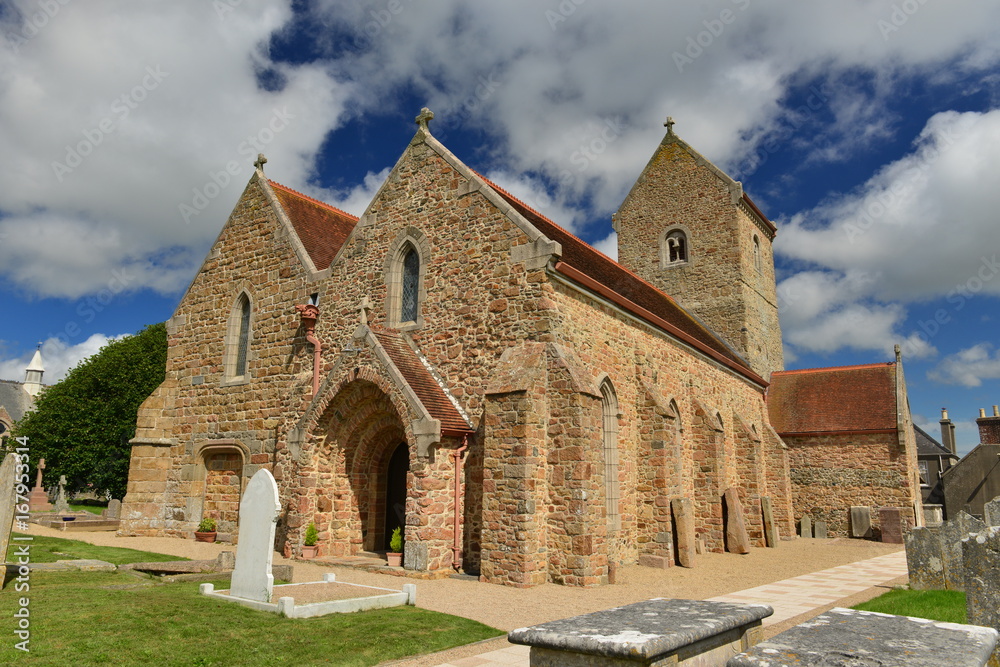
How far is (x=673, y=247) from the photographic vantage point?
96.6ft

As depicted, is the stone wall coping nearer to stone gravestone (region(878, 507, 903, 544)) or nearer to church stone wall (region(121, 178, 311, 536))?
church stone wall (region(121, 178, 311, 536))

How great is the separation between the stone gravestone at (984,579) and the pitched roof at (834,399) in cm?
2214

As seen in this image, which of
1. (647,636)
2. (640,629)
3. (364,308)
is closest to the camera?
(647,636)

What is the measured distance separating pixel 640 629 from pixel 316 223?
18.6 m

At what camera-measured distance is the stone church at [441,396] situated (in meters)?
12.1

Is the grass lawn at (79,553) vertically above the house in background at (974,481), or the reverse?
the house in background at (974,481)

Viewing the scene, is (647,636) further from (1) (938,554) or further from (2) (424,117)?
(2) (424,117)

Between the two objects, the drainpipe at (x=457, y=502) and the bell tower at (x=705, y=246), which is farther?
the bell tower at (x=705, y=246)

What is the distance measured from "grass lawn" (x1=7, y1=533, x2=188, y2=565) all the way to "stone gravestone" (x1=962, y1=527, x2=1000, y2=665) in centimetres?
1322

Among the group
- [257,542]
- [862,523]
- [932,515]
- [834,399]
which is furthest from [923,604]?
[932,515]

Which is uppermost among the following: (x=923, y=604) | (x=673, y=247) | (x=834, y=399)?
(x=673, y=247)

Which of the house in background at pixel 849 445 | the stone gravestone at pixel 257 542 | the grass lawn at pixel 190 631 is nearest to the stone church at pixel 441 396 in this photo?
the house in background at pixel 849 445

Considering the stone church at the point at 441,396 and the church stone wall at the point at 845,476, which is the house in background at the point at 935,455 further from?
the stone church at the point at 441,396

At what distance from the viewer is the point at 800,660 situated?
8.87 ft
